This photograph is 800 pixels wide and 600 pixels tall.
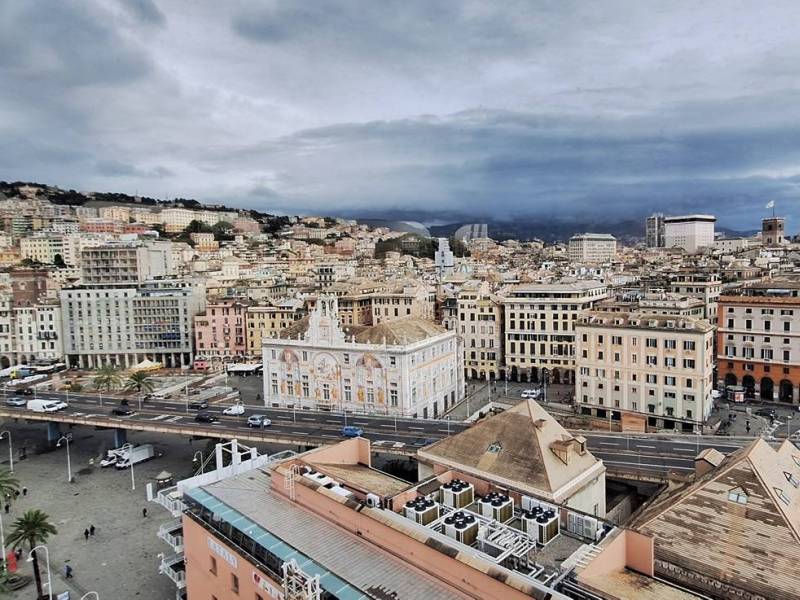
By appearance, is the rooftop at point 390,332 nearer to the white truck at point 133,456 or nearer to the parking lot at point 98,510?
the parking lot at point 98,510

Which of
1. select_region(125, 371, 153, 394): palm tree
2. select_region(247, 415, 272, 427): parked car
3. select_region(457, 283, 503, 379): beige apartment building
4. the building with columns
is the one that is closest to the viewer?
select_region(247, 415, 272, 427): parked car

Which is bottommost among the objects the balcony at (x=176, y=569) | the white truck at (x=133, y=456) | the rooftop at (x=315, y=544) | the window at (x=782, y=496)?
the white truck at (x=133, y=456)

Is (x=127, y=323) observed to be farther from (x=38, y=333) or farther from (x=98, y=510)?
(x=98, y=510)

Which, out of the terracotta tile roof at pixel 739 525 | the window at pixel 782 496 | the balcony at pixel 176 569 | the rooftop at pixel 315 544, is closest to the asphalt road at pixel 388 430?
the terracotta tile roof at pixel 739 525

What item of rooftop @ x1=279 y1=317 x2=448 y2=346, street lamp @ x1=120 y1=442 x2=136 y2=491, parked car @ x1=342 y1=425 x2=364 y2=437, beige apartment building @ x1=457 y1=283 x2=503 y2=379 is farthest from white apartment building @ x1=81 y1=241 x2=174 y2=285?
parked car @ x1=342 y1=425 x2=364 y2=437

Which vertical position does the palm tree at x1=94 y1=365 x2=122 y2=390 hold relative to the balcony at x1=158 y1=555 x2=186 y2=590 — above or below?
above

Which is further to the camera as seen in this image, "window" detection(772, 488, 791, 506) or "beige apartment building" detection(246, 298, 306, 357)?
"beige apartment building" detection(246, 298, 306, 357)

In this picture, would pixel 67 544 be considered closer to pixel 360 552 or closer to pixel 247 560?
pixel 247 560

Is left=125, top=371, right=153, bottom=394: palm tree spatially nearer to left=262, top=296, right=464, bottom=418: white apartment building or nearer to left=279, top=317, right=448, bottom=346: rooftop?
left=262, top=296, right=464, bottom=418: white apartment building

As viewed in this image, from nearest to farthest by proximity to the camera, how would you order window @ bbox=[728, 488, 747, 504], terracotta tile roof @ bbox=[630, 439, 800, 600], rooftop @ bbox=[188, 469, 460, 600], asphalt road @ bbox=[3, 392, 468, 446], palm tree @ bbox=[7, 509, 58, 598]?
rooftop @ bbox=[188, 469, 460, 600], terracotta tile roof @ bbox=[630, 439, 800, 600], window @ bbox=[728, 488, 747, 504], palm tree @ bbox=[7, 509, 58, 598], asphalt road @ bbox=[3, 392, 468, 446]
